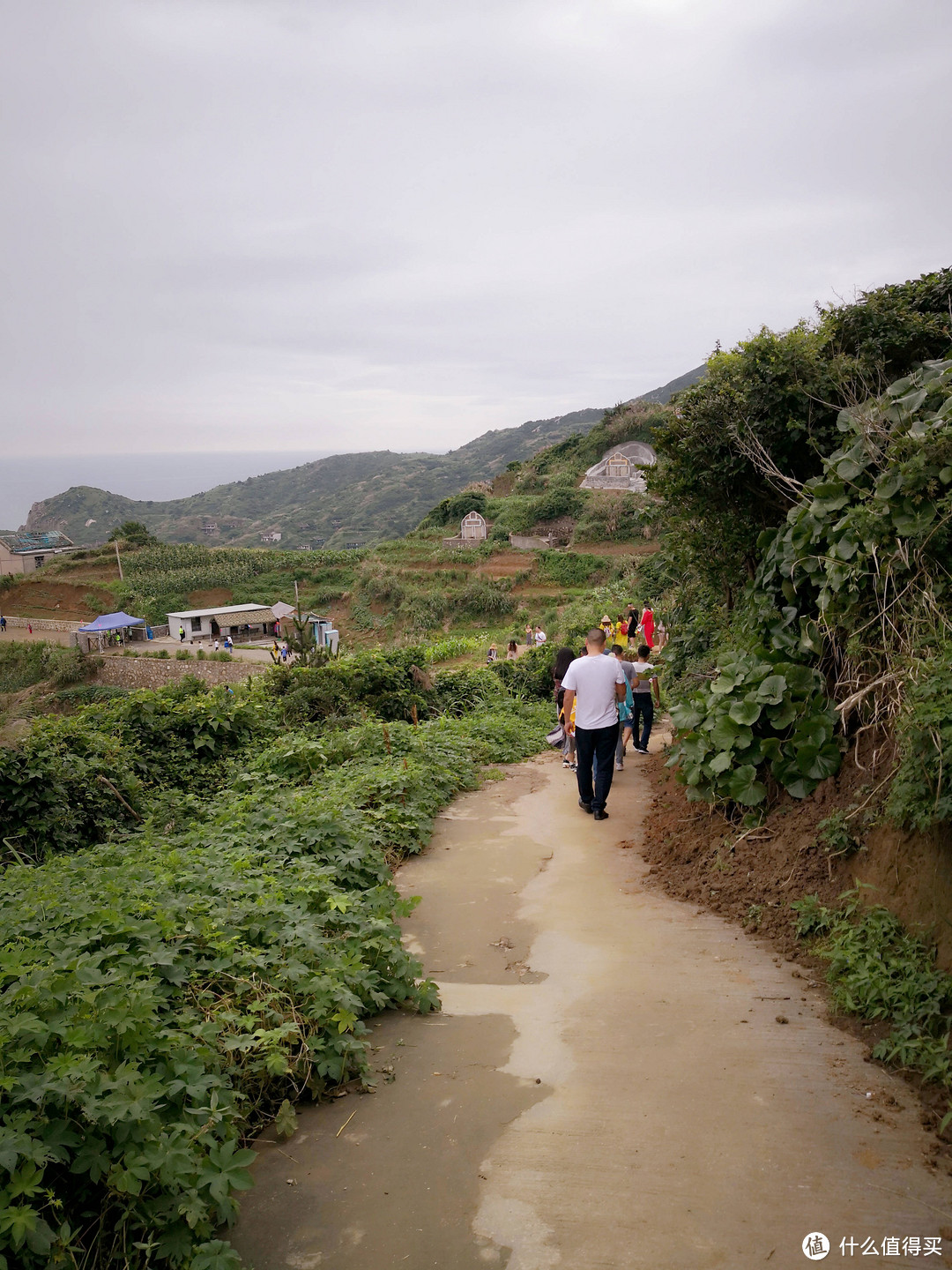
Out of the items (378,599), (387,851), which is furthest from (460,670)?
(378,599)

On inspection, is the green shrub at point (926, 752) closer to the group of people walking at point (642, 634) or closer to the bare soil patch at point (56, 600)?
the group of people walking at point (642, 634)

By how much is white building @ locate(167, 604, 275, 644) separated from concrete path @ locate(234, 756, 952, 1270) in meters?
39.6

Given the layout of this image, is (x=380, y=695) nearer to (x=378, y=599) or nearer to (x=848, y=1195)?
(x=848, y=1195)

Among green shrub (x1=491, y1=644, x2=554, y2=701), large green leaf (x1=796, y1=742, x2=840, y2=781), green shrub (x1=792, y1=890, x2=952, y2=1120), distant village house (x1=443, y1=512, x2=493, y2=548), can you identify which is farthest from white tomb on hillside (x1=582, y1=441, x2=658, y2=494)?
green shrub (x1=792, y1=890, x2=952, y2=1120)

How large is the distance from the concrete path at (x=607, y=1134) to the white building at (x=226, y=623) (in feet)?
130

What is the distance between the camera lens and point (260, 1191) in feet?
8.08

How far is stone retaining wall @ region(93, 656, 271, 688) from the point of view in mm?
31828

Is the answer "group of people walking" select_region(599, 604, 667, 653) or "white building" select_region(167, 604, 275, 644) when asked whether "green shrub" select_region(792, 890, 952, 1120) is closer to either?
"group of people walking" select_region(599, 604, 667, 653)

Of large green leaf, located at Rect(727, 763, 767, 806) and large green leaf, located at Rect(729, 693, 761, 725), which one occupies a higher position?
large green leaf, located at Rect(729, 693, 761, 725)

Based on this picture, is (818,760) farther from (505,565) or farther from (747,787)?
(505,565)

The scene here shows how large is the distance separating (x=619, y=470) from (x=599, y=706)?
53191 mm

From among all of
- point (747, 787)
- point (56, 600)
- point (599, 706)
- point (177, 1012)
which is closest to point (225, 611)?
point (56, 600)

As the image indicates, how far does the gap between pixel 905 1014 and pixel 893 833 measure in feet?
3.00

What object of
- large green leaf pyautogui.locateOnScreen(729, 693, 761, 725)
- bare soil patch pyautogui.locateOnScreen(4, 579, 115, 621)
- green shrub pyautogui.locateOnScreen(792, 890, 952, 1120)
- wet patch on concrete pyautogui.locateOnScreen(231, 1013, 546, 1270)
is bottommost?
wet patch on concrete pyautogui.locateOnScreen(231, 1013, 546, 1270)
